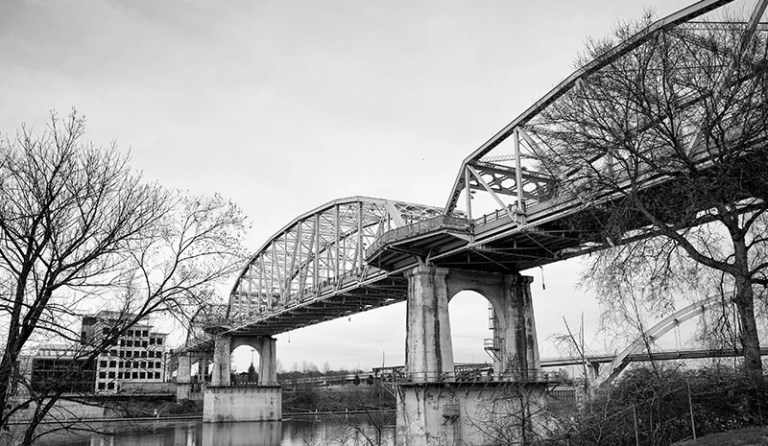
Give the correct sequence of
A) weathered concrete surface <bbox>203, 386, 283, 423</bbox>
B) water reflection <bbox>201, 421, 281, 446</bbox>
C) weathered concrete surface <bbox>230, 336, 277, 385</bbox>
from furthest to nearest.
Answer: weathered concrete surface <bbox>230, 336, 277, 385</bbox> → weathered concrete surface <bbox>203, 386, 283, 423</bbox> → water reflection <bbox>201, 421, 281, 446</bbox>

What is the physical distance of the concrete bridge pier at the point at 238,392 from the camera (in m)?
102

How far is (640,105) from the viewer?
1880 centimetres

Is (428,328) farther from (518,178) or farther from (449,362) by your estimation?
(518,178)

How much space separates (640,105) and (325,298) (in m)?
53.2

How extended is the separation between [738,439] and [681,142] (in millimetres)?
9149

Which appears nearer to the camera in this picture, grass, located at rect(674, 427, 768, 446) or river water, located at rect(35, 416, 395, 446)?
grass, located at rect(674, 427, 768, 446)

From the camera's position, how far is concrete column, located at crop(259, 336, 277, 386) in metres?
109

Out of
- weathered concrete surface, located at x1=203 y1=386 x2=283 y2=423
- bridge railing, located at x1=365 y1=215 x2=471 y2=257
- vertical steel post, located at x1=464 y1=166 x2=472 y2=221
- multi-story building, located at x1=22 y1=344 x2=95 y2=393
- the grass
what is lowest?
weathered concrete surface, located at x1=203 y1=386 x2=283 y2=423

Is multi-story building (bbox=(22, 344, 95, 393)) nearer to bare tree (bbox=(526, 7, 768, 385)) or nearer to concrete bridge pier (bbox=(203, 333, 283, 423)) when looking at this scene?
bare tree (bbox=(526, 7, 768, 385))

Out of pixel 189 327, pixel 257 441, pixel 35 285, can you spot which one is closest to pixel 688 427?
pixel 189 327

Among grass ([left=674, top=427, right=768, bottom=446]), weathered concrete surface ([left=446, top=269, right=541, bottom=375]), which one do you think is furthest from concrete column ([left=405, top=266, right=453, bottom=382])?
grass ([left=674, top=427, right=768, bottom=446])

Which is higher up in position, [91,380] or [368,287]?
[368,287]

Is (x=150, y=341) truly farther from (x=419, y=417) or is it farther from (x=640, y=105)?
(x=419, y=417)

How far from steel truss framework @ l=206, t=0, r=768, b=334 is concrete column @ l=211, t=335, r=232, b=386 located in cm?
Answer: 2066
